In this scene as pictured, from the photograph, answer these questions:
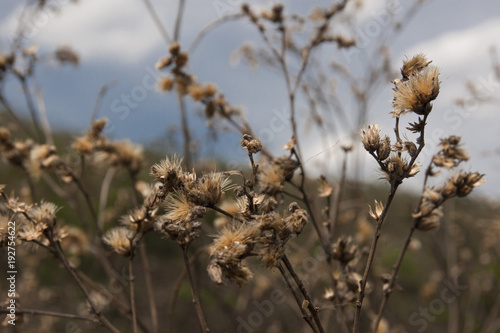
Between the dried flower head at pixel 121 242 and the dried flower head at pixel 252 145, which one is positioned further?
the dried flower head at pixel 121 242

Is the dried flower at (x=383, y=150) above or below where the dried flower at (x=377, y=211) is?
above

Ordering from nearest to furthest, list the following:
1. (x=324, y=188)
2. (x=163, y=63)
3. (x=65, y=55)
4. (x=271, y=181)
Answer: (x=271, y=181) → (x=324, y=188) → (x=163, y=63) → (x=65, y=55)

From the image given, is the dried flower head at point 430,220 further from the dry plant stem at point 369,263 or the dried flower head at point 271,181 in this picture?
the dried flower head at point 271,181

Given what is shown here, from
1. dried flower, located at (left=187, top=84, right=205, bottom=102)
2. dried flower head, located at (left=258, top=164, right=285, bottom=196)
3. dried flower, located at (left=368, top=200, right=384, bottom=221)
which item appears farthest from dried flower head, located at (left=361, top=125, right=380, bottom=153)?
dried flower, located at (left=187, top=84, right=205, bottom=102)

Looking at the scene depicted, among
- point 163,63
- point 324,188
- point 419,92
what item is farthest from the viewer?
point 163,63

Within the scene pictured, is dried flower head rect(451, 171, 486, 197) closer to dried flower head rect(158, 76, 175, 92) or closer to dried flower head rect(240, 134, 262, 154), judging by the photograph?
dried flower head rect(240, 134, 262, 154)

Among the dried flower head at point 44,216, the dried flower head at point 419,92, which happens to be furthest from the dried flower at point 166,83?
the dried flower head at point 419,92

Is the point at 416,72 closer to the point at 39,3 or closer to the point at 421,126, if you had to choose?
the point at 421,126

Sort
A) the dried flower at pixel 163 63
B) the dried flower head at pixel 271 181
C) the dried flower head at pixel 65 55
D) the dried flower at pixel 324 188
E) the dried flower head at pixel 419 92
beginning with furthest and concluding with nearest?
the dried flower head at pixel 65 55 → the dried flower at pixel 163 63 → the dried flower at pixel 324 188 → the dried flower head at pixel 271 181 → the dried flower head at pixel 419 92

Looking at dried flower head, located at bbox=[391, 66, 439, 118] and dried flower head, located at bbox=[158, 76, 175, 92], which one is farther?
dried flower head, located at bbox=[158, 76, 175, 92]

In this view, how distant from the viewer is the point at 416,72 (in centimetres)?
91

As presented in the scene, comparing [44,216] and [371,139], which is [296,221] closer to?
[371,139]

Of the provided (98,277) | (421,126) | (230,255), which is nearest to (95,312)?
(230,255)

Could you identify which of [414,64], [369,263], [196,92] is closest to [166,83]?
[196,92]
